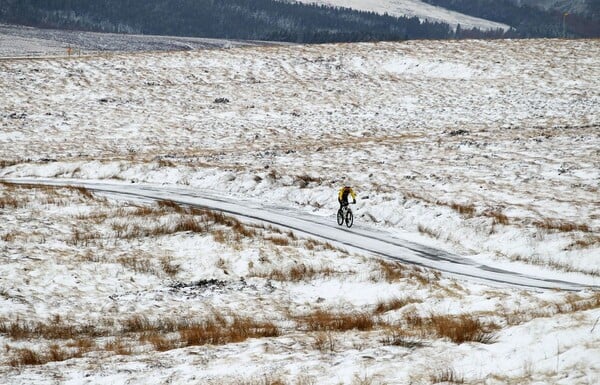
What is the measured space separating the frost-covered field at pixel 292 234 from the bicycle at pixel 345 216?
1255 millimetres

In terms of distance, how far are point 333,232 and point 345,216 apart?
1428mm

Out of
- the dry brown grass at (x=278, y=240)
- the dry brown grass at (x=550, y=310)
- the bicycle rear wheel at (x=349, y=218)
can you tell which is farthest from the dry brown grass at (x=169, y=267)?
the dry brown grass at (x=550, y=310)

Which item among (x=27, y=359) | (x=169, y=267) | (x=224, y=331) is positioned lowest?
(x=169, y=267)

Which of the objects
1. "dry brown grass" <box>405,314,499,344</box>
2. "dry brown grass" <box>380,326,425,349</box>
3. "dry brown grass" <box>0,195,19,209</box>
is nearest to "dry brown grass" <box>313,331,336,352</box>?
"dry brown grass" <box>380,326,425,349</box>

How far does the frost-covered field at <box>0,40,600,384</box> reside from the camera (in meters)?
10.7

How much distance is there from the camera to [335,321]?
14.0 m

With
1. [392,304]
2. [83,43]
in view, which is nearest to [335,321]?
[392,304]

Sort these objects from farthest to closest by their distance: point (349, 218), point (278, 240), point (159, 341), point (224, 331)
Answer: point (349, 218) → point (278, 240) → point (224, 331) → point (159, 341)

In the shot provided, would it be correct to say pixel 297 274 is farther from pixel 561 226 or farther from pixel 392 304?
pixel 561 226

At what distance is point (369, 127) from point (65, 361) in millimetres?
40951

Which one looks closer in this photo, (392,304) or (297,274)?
(392,304)

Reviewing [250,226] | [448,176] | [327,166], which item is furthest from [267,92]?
[250,226]

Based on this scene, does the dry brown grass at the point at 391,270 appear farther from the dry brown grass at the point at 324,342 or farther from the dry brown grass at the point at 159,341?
the dry brown grass at the point at 159,341

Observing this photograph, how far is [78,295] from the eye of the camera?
1655cm
